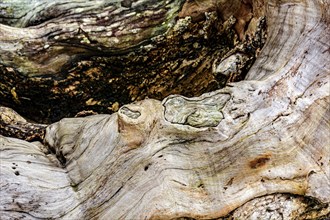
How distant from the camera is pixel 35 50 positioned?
2.89m

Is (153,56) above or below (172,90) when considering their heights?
above

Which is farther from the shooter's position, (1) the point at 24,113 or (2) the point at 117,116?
(1) the point at 24,113

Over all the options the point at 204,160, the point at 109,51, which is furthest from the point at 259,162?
the point at 109,51

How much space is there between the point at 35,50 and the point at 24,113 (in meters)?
0.44

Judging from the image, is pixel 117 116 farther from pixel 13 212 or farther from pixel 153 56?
pixel 153 56

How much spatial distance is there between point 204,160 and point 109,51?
1126 millimetres

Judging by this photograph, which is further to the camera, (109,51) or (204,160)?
(109,51)

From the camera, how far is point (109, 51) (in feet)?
9.76

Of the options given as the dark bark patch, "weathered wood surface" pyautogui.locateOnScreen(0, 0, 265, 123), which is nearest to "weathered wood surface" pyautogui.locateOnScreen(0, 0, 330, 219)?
the dark bark patch

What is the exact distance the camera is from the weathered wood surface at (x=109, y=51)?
2898 millimetres

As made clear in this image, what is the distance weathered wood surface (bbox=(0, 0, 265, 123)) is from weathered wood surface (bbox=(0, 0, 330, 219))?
577mm

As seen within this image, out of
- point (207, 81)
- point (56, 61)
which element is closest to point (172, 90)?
point (207, 81)

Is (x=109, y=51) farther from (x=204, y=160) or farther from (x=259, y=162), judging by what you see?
(x=259, y=162)

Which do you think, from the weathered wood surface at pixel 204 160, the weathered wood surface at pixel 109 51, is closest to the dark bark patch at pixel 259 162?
the weathered wood surface at pixel 204 160
